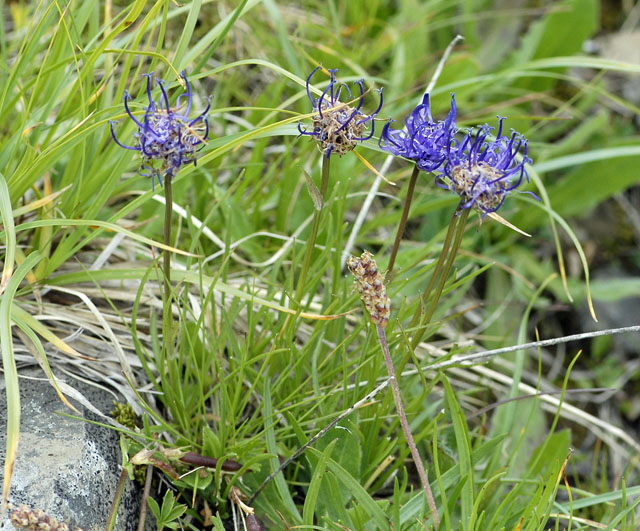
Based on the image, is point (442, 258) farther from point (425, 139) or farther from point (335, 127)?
point (335, 127)

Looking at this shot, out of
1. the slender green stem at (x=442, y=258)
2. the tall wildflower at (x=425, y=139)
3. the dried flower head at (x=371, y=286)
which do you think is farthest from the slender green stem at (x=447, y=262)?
the dried flower head at (x=371, y=286)

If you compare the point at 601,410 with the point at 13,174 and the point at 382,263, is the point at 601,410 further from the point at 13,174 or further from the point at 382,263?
the point at 13,174

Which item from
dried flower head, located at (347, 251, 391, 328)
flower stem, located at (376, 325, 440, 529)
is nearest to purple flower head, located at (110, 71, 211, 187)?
dried flower head, located at (347, 251, 391, 328)

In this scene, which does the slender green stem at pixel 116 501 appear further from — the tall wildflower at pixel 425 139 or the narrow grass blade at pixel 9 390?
the tall wildflower at pixel 425 139

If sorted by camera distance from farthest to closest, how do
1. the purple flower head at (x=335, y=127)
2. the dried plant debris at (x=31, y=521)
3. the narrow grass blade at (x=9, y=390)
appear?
the purple flower head at (x=335, y=127) → the narrow grass blade at (x=9, y=390) → the dried plant debris at (x=31, y=521)

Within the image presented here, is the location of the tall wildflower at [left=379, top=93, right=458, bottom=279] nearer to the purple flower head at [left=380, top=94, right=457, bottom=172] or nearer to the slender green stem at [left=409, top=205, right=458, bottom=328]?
the purple flower head at [left=380, top=94, right=457, bottom=172]

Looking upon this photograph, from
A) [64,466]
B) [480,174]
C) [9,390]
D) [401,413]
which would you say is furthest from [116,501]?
[480,174]
